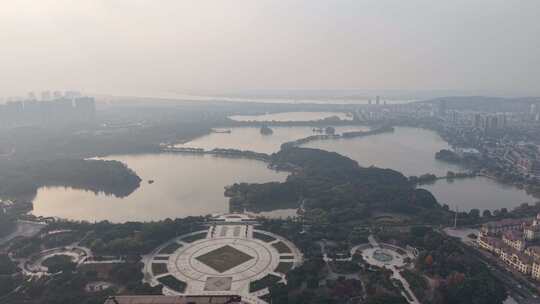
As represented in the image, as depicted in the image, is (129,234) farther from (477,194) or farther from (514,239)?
(477,194)

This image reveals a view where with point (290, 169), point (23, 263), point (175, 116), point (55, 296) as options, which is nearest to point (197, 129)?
point (175, 116)

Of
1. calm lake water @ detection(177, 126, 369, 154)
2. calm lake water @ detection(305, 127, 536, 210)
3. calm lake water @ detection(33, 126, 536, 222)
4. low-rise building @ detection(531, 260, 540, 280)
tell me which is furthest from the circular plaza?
calm lake water @ detection(177, 126, 369, 154)

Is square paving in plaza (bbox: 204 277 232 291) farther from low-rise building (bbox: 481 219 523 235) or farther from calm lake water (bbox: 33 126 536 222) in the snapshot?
low-rise building (bbox: 481 219 523 235)

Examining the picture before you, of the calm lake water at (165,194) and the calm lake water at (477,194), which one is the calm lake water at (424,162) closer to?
the calm lake water at (477,194)

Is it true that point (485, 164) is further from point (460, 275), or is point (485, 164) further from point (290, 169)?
point (460, 275)

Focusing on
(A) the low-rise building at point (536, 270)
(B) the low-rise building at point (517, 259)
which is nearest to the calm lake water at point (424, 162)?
(B) the low-rise building at point (517, 259)

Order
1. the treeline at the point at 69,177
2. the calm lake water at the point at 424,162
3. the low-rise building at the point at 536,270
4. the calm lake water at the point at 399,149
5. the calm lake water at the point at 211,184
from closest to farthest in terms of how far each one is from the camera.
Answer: the low-rise building at the point at 536,270
the calm lake water at the point at 211,184
the calm lake water at the point at 424,162
the treeline at the point at 69,177
the calm lake water at the point at 399,149
